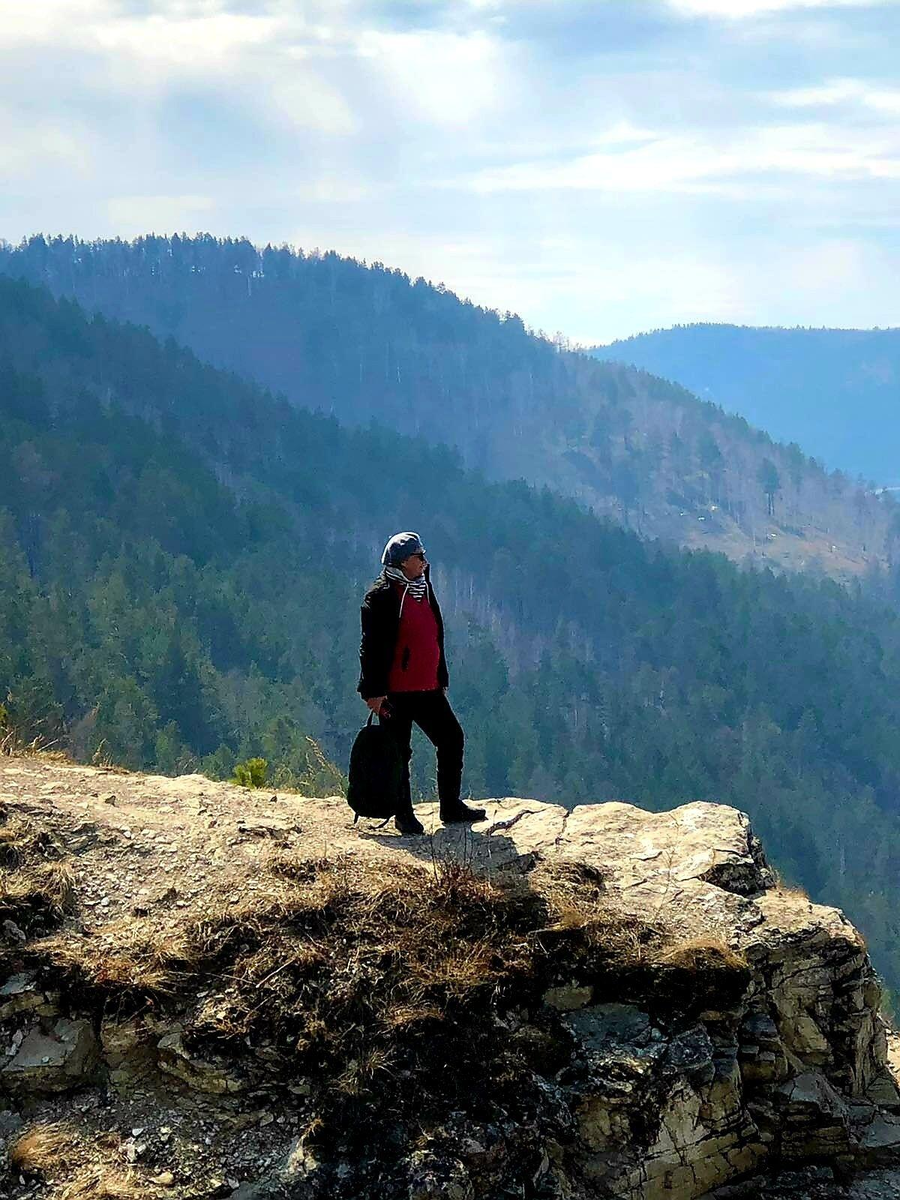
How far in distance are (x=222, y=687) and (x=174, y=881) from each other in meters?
70.1

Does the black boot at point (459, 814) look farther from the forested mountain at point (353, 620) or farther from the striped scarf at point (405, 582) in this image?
the forested mountain at point (353, 620)

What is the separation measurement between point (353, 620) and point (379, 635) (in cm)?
9668

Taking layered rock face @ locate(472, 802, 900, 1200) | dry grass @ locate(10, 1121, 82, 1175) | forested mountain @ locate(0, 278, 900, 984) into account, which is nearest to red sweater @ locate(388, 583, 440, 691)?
layered rock face @ locate(472, 802, 900, 1200)

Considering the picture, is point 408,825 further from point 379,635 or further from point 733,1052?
point 733,1052

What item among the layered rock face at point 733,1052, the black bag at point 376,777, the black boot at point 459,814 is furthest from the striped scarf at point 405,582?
the layered rock face at point 733,1052

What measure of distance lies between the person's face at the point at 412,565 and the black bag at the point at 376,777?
111 cm

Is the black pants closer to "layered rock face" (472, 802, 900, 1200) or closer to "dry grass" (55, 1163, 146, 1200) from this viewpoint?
"layered rock face" (472, 802, 900, 1200)

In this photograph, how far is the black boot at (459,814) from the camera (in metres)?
8.32

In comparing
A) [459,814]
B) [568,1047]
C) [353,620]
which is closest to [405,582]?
[459,814]

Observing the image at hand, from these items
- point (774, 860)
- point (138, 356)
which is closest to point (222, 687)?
point (774, 860)

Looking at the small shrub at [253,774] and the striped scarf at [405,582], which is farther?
the small shrub at [253,774]

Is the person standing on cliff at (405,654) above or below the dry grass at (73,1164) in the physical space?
above

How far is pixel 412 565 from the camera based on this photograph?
761 cm

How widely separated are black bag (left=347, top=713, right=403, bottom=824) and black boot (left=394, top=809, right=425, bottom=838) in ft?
0.37
